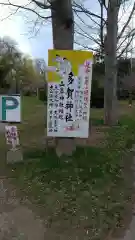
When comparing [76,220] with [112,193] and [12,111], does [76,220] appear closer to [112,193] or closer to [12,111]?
[112,193]

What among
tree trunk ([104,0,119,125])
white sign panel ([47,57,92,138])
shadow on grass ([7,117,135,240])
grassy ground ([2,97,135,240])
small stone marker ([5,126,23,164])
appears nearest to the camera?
grassy ground ([2,97,135,240])

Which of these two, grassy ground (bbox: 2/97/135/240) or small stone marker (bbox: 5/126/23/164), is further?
small stone marker (bbox: 5/126/23/164)

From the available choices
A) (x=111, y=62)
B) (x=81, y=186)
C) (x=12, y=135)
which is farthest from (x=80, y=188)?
(x=111, y=62)

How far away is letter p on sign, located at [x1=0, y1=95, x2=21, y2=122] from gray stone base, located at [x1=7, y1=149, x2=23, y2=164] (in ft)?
2.42

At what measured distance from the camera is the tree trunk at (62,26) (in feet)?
26.4

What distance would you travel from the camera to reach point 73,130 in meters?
8.24

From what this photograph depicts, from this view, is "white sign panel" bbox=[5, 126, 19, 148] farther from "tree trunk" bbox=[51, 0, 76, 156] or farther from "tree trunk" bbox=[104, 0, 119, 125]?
"tree trunk" bbox=[104, 0, 119, 125]

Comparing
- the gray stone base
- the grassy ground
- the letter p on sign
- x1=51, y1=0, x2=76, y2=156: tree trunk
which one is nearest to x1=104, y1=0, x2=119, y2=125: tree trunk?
the grassy ground

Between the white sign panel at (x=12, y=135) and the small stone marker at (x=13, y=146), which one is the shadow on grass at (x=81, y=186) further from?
the white sign panel at (x=12, y=135)

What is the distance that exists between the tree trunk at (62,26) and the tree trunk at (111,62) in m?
7.45

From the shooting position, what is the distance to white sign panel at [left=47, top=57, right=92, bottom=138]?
8.02 meters

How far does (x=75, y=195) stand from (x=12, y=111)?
2960 millimetres

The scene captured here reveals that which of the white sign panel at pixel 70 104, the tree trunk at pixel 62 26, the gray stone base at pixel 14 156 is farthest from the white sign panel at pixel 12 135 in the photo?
the tree trunk at pixel 62 26

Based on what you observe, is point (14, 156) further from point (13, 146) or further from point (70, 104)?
point (70, 104)
